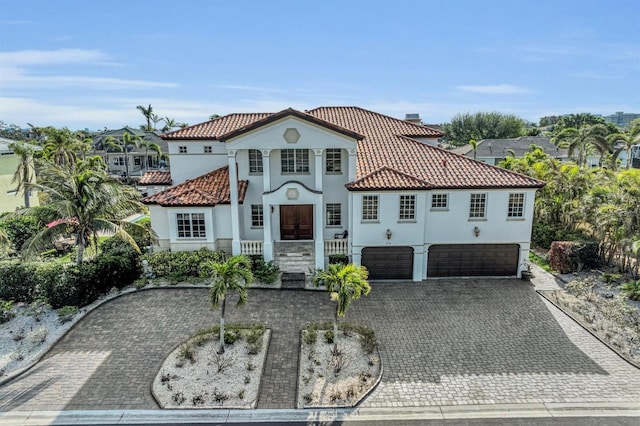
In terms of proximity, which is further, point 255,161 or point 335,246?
point 255,161

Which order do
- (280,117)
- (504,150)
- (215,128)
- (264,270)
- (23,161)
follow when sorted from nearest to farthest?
1. (280,117)
2. (264,270)
3. (215,128)
4. (23,161)
5. (504,150)

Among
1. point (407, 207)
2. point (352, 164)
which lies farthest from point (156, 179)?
point (407, 207)

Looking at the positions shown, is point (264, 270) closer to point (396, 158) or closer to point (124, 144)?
point (396, 158)

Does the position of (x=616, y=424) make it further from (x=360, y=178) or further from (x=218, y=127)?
(x=218, y=127)

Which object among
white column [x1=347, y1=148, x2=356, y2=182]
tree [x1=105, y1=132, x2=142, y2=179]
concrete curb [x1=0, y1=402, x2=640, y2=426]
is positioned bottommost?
concrete curb [x1=0, y1=402, x2=640, y2=426]

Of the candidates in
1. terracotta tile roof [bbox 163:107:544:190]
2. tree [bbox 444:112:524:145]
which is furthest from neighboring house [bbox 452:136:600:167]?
terracotta tile roof [bbox 163:107:544:190]

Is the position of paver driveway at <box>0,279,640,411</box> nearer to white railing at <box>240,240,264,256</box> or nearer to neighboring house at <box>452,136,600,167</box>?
white railing at <box>240,240,264,256</box>

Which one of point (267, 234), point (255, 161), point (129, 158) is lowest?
point (267, 234)
